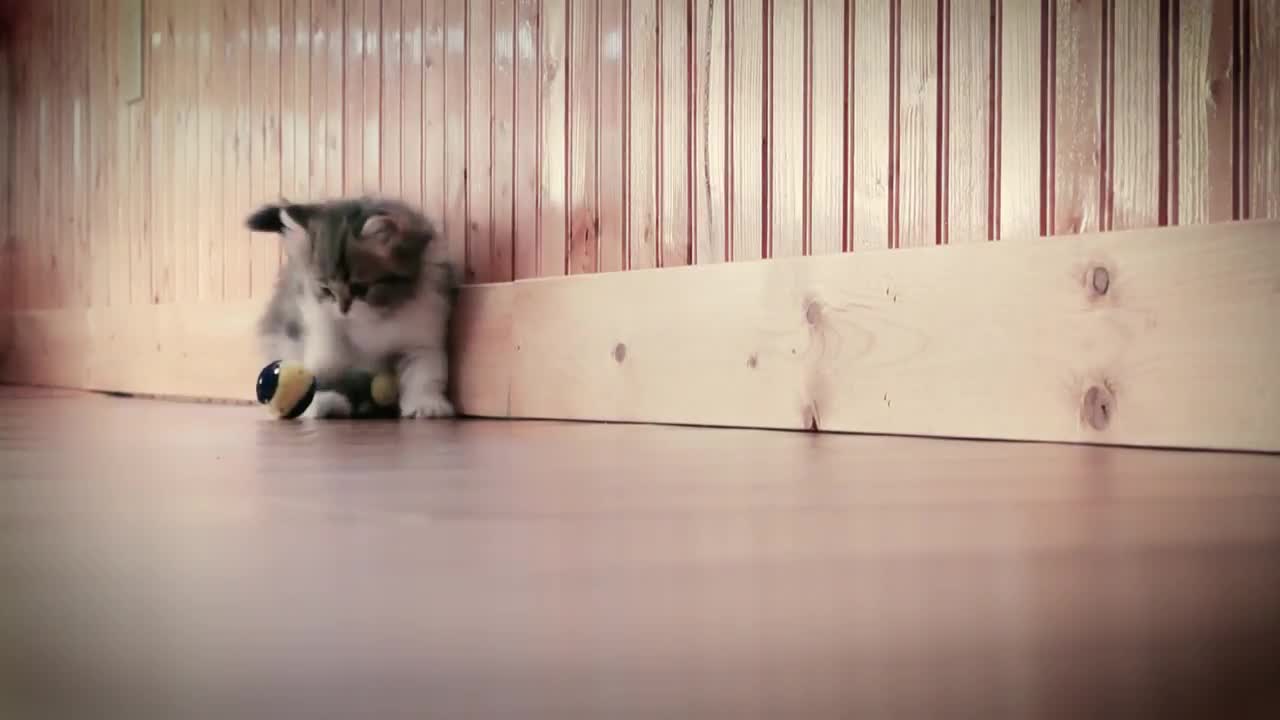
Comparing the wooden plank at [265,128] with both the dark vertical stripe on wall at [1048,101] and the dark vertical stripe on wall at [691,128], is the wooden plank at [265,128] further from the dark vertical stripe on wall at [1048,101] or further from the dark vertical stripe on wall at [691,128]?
the dark vertical stripe on wall at [1048,101]

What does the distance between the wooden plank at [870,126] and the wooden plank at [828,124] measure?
0.02 metres

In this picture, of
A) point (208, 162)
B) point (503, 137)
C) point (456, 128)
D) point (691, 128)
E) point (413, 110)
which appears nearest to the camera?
point (691, 128)

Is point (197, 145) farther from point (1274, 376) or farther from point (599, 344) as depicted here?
point (1274, 376)

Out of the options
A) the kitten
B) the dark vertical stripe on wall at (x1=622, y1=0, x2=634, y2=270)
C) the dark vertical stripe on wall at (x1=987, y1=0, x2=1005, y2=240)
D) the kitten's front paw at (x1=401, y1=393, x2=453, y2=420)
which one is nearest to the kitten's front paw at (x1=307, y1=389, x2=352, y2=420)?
the kitten

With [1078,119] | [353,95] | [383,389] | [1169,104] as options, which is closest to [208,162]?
[353,95]

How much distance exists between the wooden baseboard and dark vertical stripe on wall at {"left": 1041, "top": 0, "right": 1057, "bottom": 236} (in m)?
0.08

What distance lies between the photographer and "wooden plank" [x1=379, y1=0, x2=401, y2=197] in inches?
104

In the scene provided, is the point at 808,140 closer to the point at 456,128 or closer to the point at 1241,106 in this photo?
the point at 1241,106

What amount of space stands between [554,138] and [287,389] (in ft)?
2.51

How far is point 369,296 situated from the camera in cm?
230

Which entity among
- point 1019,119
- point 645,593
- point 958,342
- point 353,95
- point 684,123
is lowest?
point 645,593

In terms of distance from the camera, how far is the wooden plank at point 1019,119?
153 cm

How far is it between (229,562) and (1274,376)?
123 cm

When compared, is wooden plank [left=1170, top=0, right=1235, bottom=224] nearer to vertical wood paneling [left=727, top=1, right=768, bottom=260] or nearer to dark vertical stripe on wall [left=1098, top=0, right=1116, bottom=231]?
dark vertical stripe on wall [left=1098, top=0, right=1116, bottom=231]
